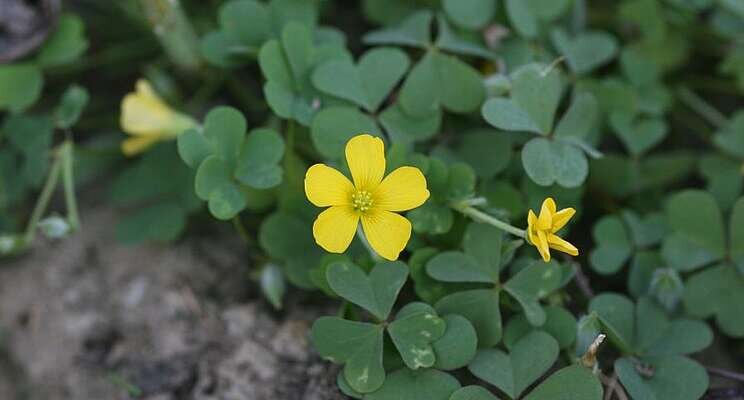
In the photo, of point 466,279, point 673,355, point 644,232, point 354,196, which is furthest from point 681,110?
point 354,196

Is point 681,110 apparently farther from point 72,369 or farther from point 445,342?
point 72,369

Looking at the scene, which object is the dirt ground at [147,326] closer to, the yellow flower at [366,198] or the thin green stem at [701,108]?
the yellow flower at [366,198]

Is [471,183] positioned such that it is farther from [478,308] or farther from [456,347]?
[456,347]

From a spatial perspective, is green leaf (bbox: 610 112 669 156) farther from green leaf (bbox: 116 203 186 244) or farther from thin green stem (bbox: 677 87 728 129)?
green leaf (bbox: 116 203 186 244)

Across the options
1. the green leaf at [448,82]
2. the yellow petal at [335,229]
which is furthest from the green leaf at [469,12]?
the yellow petal at [335,229]

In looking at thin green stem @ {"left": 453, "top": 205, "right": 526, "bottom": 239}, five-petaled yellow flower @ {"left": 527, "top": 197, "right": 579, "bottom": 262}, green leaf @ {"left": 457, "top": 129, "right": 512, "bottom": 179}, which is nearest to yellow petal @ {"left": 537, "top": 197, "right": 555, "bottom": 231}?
five-petaled yellow flower @ {"left": 527, "top": 197, "right": 579, "bottom": 262}
